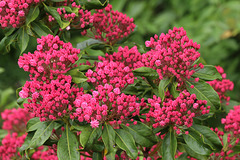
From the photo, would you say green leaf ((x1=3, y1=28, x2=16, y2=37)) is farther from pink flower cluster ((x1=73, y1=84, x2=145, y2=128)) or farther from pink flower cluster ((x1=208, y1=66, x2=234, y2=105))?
pink flower cluster ((x1=208, y1=66, x2=234, y2=105))

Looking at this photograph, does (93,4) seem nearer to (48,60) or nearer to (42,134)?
(48,60)

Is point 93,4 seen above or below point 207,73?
above

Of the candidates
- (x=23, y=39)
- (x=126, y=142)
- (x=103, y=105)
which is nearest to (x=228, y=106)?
(x=126, y=142)

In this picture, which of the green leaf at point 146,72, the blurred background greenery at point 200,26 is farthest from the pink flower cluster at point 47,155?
the blurred background greenery at point 200,26

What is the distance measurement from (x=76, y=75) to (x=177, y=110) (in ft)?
1.81

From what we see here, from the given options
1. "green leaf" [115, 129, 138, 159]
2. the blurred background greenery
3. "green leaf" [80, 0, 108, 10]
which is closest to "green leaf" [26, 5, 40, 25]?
"green leaf" [80, 0, 108, 10]

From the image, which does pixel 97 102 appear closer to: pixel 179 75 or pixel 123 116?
pixel 123 116

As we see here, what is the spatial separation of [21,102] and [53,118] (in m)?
0.31

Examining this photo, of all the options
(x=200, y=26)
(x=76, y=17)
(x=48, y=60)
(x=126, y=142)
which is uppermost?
(x=200, y=26)

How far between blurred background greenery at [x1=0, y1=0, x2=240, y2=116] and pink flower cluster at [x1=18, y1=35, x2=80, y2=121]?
3781 millimetres

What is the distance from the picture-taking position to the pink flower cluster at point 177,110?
1.70 meters

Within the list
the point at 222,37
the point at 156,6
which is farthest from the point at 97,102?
the point at 156,6

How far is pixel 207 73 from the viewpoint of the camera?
5.96 ft

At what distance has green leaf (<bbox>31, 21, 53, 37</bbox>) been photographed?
1925mm
